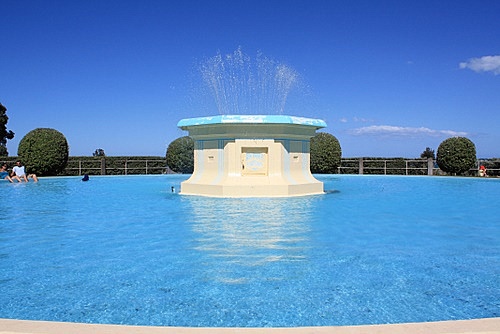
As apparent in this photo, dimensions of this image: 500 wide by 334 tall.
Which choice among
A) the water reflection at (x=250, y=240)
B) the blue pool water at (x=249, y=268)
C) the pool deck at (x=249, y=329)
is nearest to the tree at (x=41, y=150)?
the blue pool water at (x=249, y=268)

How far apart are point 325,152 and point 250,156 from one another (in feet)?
58.1

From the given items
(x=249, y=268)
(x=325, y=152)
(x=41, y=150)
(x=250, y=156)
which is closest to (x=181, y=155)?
(x=41, y=150)

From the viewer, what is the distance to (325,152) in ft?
104

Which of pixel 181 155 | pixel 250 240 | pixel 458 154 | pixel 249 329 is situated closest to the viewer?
pixel 249 329

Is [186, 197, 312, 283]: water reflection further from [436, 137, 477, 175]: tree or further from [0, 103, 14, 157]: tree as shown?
[0, 103, 14, 157]: tree

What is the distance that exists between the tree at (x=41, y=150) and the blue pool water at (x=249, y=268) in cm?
1967

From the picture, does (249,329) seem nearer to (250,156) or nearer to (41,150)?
(250,156)

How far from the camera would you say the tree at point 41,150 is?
89.2ft

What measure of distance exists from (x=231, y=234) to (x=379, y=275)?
2871mm

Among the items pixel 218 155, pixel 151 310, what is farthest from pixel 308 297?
pixel 218 155

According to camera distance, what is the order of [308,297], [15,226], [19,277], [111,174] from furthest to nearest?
[111,174]
[15,226]
[19,277]
[308,297]

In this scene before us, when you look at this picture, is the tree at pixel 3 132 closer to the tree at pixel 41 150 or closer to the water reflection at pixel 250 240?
the tree at pixel 41 150

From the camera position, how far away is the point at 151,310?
140 inches

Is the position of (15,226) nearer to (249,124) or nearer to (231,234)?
(231,234)
